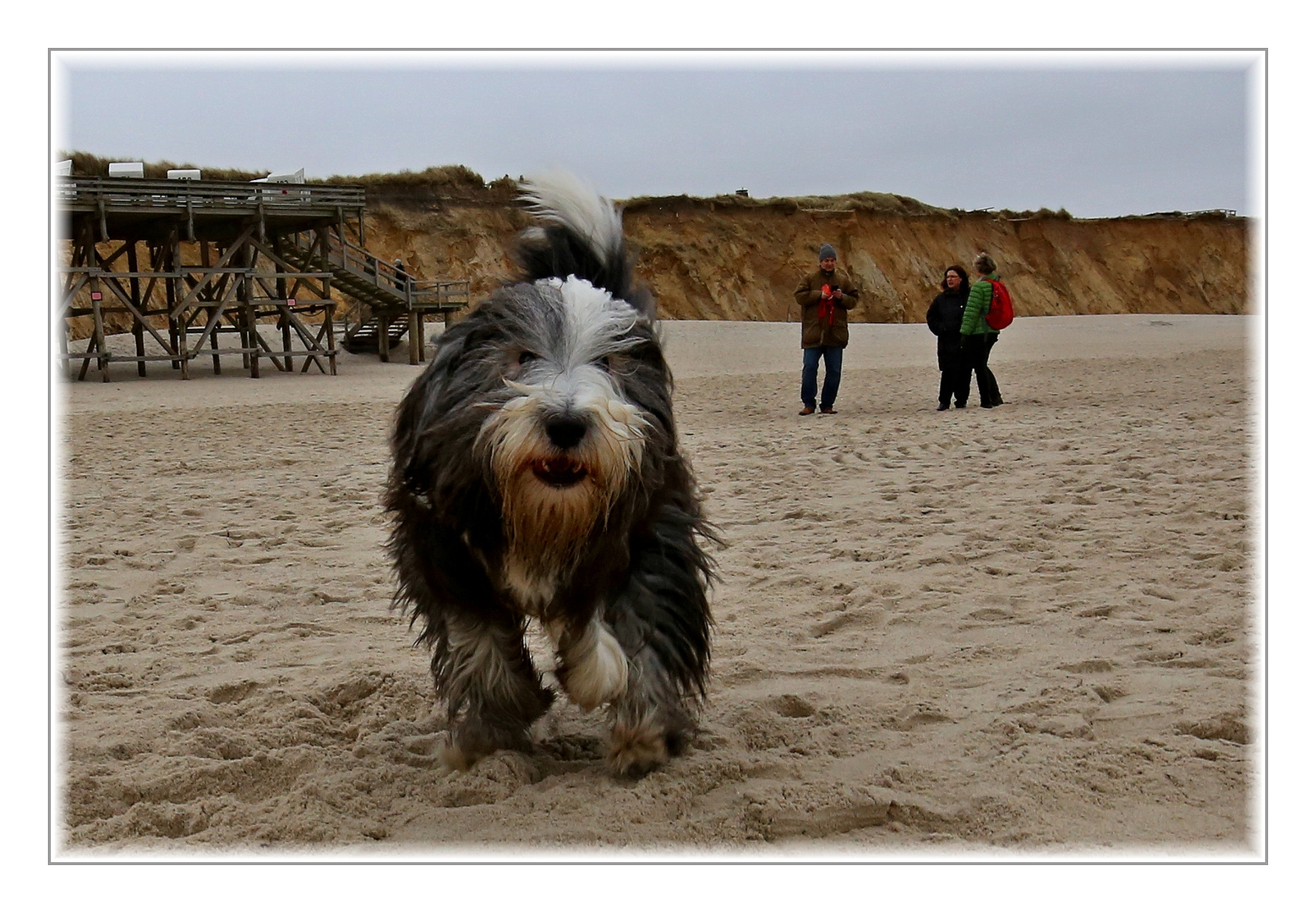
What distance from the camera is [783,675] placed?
4.43m

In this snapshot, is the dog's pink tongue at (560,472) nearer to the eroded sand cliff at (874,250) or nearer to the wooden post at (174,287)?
the wooden post at (174,287)

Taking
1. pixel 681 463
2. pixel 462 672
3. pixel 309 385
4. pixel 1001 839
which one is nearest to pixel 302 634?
pixel 462 672

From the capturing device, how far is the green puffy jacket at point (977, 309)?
13.1 m

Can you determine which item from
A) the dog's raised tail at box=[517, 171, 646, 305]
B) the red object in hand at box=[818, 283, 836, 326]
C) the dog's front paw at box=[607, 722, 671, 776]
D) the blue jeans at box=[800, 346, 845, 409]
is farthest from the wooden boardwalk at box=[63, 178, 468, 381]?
the dog's front paw at box=[607, 722, 671, 776]

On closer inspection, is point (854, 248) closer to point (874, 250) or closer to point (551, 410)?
point (874, 250)

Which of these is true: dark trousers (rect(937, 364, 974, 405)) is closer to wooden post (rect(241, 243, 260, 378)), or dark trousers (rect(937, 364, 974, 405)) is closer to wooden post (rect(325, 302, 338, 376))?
wooden post (rect(325, 302, 338, 376))

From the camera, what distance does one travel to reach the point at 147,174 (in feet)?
117

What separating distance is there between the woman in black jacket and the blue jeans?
1172 millimetres

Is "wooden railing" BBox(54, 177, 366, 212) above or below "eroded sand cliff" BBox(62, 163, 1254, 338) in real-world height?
below

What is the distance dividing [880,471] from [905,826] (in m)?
5.98

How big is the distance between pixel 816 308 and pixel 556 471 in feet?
35.4

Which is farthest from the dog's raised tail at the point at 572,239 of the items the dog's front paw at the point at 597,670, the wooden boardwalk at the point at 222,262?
the wooden boardwalk at the point at 222,262

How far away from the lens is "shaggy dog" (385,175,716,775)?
3.03 m

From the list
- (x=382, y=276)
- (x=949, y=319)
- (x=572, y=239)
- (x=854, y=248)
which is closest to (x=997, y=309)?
(x=949, y=319)
